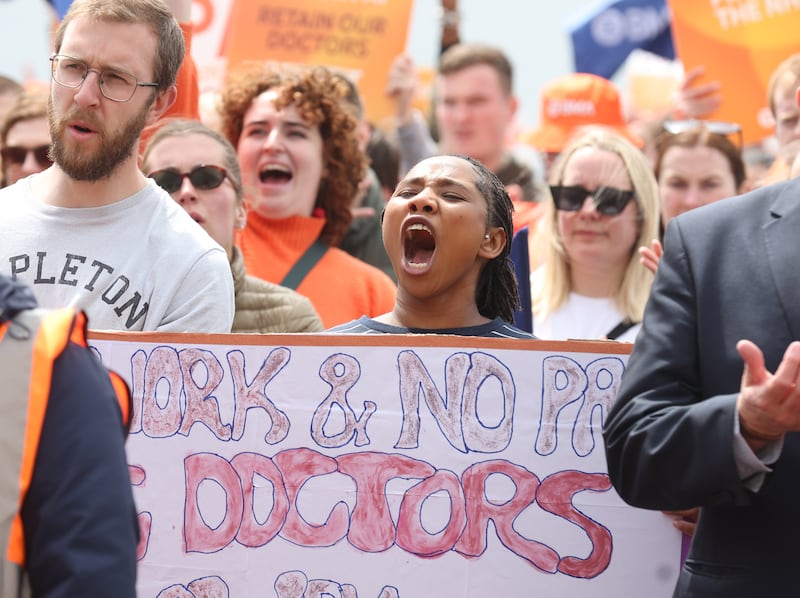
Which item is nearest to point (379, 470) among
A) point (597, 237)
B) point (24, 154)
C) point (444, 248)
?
point (444, 248)

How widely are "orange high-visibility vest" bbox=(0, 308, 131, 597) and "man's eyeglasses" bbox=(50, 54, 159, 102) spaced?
1516mm

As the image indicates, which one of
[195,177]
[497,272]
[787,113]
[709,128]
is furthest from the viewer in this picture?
[709,128]

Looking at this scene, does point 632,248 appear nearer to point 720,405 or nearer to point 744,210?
point 744,210

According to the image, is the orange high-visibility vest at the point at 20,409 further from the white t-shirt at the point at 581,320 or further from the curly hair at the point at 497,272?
the white t-shirt at the point at 581,320

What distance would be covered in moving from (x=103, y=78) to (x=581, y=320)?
2.00m

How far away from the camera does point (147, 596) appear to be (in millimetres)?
3338

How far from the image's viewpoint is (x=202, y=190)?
451 cm

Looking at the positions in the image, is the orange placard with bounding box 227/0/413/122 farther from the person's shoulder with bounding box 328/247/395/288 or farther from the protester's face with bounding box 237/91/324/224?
the person's shoulder with bounding box 328/247/395/288

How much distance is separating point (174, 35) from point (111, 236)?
0.57m

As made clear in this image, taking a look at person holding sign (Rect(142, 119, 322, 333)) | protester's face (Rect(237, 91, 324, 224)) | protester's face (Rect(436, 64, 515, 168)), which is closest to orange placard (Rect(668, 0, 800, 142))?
protester's face (Rect(436, 64, 515, 168))

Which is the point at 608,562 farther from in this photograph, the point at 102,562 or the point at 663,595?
the point at 102,562

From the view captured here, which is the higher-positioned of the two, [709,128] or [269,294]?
[709,128]

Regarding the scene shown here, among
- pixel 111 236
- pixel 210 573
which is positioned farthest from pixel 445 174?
pixel 210 573

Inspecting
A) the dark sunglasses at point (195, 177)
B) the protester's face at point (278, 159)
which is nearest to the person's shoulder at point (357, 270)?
the protester's face at point (278, 159)
